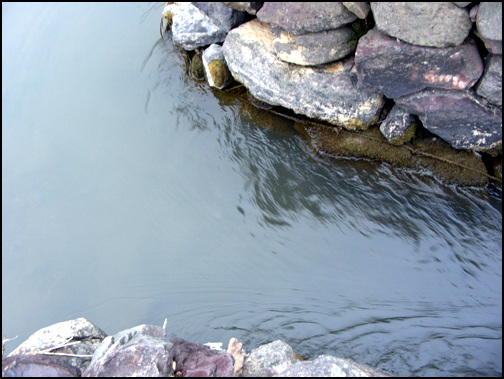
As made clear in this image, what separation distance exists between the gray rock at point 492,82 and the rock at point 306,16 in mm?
1574

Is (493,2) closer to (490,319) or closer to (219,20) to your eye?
(490,319)

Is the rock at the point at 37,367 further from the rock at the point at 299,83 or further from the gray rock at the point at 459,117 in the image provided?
the gray rock at the point at 459,117

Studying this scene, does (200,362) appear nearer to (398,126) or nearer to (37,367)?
(37,367)

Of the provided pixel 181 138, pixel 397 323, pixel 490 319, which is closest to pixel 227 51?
pixel 181 138

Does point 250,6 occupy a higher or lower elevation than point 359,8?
higher

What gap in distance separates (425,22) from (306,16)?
4.47 feet

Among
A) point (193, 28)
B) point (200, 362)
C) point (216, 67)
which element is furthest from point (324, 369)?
point (193, 28)

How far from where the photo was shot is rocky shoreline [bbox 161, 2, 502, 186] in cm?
434

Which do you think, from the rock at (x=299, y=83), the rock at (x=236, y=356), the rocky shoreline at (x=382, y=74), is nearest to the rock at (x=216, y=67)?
the rocky shoreline at (x=382, y=74)

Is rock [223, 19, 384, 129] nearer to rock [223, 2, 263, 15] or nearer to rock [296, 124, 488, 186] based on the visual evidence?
rock [296, 124, 488, 186]

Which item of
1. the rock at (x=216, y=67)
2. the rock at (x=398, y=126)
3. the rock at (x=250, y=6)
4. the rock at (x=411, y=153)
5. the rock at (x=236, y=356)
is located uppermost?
the rock at (x=250, y=6)

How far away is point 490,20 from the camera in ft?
12.9

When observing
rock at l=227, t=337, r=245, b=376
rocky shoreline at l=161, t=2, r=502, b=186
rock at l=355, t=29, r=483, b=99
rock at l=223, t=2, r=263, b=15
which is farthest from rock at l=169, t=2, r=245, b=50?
rock at l=227, t=337, r=245, b=376

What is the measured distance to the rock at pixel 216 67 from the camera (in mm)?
6680
